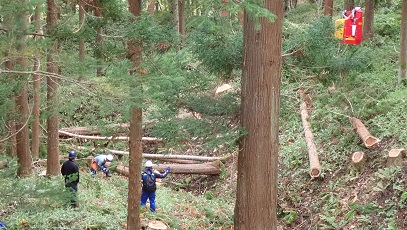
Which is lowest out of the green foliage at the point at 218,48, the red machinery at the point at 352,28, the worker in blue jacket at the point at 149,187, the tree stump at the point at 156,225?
the tree stump at the point at 156,225

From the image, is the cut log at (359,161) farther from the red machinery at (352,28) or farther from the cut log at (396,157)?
the red machinery at (352,28)

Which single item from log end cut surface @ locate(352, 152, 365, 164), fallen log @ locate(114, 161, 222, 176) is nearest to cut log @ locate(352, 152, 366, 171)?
log end cut surface @ locate(352, 152, 365, 164)

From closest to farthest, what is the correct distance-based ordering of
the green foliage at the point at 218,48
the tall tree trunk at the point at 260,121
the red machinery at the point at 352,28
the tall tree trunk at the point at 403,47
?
the tall tree trunk at the point at 260,121
the green foliage at the point at 218,48
the tall tree trunk at the point at 403,47
the red machinery at the point at 352,28

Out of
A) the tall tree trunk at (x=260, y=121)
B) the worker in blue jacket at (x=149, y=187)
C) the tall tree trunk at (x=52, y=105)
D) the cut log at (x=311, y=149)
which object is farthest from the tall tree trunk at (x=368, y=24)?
the tall tree trunk at (x=52, y=105)

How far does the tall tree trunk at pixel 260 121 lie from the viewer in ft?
24.6

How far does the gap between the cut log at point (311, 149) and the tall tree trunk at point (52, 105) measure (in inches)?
257

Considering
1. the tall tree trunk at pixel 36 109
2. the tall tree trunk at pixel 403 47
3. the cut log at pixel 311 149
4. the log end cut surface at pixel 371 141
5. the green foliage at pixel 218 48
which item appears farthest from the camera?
the tall tree trunk at pixel 403 47

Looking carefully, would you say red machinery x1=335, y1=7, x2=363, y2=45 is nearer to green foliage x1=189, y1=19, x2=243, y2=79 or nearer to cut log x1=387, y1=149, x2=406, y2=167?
cut log x1=387, y1=149, x2=406, y2=167

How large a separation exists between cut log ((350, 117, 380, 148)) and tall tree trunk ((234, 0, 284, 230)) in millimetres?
4560

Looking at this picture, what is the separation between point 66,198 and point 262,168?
125 inches

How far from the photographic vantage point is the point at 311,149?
12.9 meters

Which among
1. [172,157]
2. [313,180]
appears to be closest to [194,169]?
[172,157]

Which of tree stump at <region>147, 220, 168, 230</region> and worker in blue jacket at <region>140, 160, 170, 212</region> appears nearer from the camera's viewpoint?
tree stump at <region>147, 220, 168, 230</region>

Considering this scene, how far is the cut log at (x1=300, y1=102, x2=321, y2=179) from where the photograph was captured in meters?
12.0
